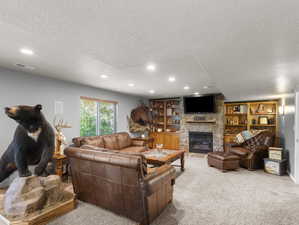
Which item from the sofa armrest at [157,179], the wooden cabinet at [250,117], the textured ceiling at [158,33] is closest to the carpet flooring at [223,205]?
the sofa armrest at [157,179]

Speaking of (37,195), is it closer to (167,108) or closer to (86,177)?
(86,177)

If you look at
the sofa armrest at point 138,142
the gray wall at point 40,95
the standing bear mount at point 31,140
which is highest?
the gray wall at point 40,95

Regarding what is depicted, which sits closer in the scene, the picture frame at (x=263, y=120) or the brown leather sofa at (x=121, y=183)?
the brown leather sofa at (x=121, y=183)

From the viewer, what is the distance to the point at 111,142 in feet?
15.4

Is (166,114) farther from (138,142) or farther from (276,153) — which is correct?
(276,153)

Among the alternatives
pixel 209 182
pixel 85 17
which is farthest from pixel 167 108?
pixel 85 17

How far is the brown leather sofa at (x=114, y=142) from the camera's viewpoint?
3.97 metres

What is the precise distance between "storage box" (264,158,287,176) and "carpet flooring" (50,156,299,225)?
7.5 inches

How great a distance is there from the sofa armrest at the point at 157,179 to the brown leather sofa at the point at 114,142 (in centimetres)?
216

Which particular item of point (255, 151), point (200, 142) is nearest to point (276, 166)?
point (255, 151)

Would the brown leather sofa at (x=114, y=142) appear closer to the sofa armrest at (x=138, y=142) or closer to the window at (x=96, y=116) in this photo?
the sofa armrest at (x=138, y=142)

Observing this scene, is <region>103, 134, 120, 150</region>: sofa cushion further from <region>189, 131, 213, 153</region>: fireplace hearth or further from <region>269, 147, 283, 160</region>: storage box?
<region>269, 147, 283, 160</region>: storage box

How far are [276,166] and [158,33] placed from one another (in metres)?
4.46

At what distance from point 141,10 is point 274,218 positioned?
3083mm
